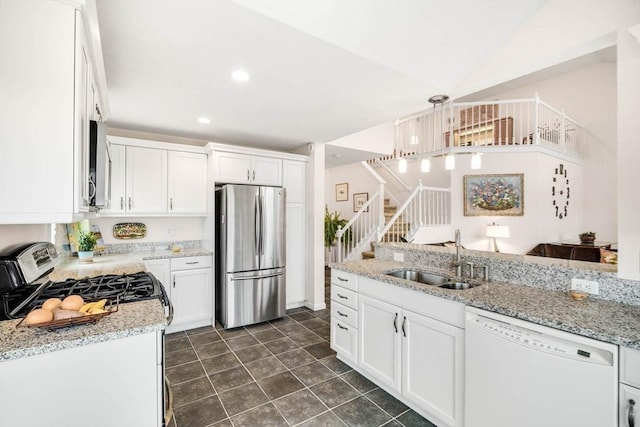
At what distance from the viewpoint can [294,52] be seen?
1843 mm

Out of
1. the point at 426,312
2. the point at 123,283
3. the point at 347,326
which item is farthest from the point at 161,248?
the point at 426,312

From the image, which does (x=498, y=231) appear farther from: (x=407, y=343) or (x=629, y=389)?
(x=629, y=389)

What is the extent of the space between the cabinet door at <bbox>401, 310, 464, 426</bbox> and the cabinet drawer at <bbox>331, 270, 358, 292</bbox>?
1.83 ft

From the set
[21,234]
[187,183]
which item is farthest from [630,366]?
[187,183]

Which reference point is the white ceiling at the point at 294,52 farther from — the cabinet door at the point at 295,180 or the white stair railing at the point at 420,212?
the white stair railing at the point at 420,212

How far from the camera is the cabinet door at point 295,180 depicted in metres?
4.17

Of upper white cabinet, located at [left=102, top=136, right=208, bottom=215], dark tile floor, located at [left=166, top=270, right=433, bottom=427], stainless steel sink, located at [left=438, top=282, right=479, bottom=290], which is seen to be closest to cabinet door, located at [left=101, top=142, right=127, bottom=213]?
upper white cabinet, located at [left=102, top=136, right=208, bottom=215]

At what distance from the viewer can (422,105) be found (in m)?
2.79

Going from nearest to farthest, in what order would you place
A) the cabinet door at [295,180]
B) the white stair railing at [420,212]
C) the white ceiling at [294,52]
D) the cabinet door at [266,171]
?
the white ceiling at [294,52] → the cabinet door at [266,171] → the cabinet door at [295,180] → the white stair railing at [420,212]

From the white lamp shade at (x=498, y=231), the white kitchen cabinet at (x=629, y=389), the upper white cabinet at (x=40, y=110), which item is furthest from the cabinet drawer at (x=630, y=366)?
the white lamp shade at (x=498, y=231)

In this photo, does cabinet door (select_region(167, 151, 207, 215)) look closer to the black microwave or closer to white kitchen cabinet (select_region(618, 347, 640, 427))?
the black microwave

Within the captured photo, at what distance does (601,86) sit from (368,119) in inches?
243

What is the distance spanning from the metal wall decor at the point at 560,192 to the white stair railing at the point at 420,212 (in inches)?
81.1

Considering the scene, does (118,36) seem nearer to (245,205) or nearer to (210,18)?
(210,18)
